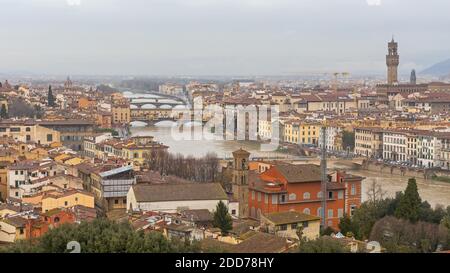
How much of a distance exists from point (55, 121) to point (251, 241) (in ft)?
24.2

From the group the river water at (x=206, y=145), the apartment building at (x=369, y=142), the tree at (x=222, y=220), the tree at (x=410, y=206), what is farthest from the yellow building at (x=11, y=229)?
the apartment building at (x=369, y=142)

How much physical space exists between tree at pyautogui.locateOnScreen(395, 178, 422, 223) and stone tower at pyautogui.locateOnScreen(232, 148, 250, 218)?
92 cm

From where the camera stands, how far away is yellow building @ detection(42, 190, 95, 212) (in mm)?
4297

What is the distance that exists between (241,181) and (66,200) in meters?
1.02

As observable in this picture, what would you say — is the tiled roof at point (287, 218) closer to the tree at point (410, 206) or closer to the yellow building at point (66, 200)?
the tree at point (410, 206)

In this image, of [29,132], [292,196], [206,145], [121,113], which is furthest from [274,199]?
[121,113]

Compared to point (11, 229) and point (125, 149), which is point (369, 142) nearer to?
point (125, 149)

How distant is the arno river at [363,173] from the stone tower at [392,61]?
787 centimetres

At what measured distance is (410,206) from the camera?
13.8ft

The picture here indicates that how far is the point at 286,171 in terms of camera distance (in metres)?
4.81

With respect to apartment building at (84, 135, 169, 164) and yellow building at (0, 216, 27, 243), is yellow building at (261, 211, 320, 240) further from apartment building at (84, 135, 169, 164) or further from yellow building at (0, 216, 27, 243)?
apartment building at (84, 135, 169, 164)

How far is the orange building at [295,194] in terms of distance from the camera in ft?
15.3

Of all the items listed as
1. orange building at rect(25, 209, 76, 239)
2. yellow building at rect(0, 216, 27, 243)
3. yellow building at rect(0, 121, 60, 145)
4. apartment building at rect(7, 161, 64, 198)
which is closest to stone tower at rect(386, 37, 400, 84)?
yellow building at rect(0, 121, 60, 145)

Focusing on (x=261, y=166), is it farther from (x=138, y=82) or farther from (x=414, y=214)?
(x=138, y=82)
